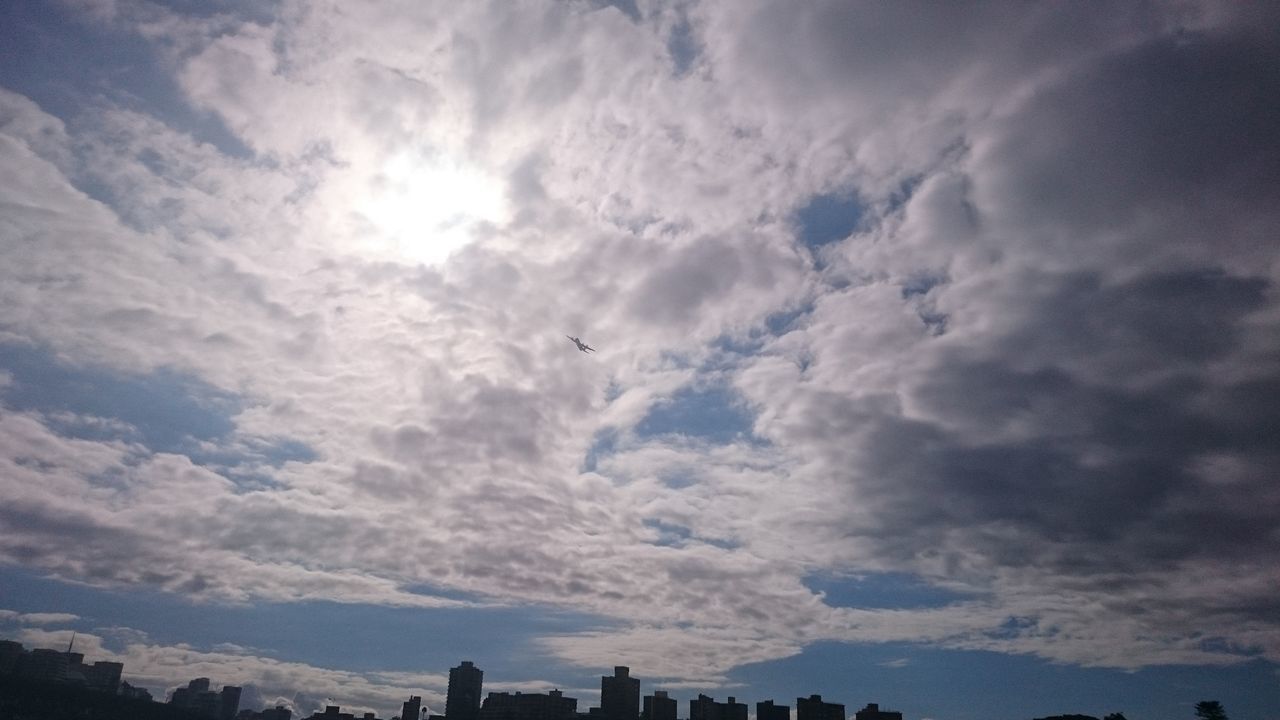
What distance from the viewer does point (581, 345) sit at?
117875mm
